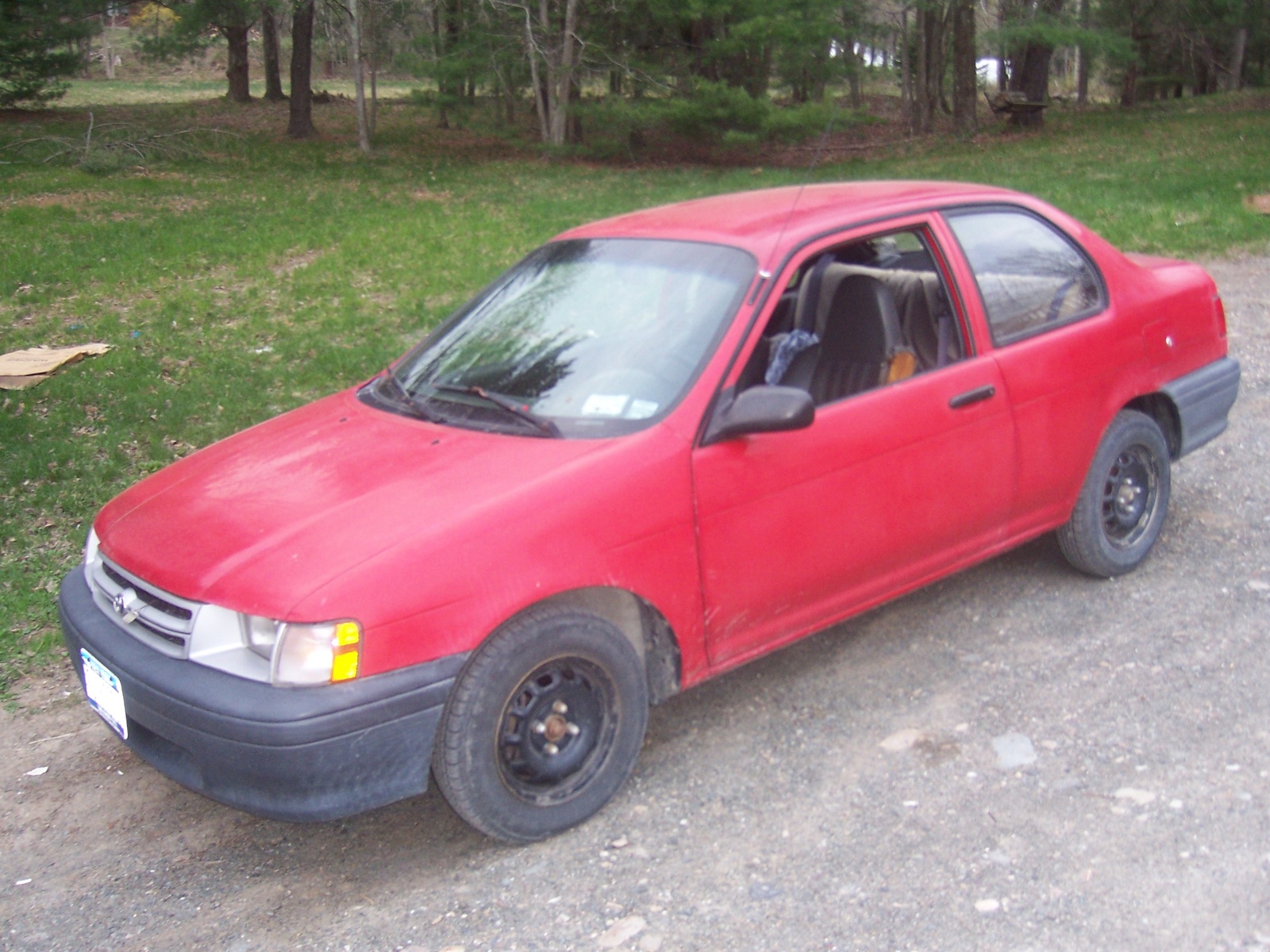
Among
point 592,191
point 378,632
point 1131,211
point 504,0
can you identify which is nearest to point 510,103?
point 504,0

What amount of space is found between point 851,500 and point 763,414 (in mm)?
576

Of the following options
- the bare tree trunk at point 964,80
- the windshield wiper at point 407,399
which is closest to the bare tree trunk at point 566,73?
the bare tree trunk at point 964,80

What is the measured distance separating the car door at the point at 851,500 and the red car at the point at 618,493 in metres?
0.01

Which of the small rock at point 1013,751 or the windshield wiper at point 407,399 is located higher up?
the windshield wiper at point 407,399

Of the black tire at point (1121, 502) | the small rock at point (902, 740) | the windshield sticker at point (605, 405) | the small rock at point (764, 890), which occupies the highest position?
the windshield sticker at point (605, 405)

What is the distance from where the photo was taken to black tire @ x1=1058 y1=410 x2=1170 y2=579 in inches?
191

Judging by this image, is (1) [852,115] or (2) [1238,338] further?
(1) [852,115]

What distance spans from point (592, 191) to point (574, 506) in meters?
16.1

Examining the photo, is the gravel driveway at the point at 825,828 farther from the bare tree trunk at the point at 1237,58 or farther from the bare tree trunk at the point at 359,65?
the bare tree trunk at the point at 1237,58

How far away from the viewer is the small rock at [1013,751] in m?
3.80

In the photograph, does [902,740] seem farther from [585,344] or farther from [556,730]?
[585,344]

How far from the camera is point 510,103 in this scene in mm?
23578

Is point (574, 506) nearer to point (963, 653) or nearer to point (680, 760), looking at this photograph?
point (680, 760)

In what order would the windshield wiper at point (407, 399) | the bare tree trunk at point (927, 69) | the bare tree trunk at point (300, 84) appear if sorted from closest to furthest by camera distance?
the windshield wiper at point (407, 399) < the bare tree trunk at point (300, 84) < the bare tree trunk at point (927, 69)
